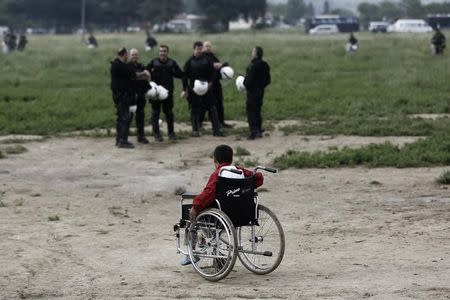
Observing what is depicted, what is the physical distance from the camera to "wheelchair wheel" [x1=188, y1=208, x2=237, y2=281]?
910cm

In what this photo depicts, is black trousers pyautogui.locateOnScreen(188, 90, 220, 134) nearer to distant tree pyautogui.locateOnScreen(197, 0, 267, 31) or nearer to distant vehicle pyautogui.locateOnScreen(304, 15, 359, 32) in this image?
distant tree pyautogui.locateOnScreen(197, 0, 267, 31)

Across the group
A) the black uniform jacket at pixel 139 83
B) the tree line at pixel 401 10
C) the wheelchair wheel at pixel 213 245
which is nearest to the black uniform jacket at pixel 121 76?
the black uniform jacket at pixel 139 83

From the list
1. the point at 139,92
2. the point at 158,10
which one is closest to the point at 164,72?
the point at 139,92

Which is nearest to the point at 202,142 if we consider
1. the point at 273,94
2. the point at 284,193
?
the point at 284,193

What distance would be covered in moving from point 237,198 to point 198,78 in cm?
1065

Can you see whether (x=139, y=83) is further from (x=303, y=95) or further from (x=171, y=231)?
(x=303, y=95)

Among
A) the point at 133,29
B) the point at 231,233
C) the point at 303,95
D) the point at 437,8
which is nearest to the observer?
the point at 231,233

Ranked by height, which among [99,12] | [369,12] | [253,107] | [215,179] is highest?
[215,179]

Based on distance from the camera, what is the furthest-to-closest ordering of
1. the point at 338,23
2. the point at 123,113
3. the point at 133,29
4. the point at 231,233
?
the point at 133,29 → the point at 338,23 → the point at 123,113 → the point at 231,233

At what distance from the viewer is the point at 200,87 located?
1961 cm

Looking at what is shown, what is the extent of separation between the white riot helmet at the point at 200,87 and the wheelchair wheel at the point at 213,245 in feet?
33.1

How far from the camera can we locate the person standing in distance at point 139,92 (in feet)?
60.7

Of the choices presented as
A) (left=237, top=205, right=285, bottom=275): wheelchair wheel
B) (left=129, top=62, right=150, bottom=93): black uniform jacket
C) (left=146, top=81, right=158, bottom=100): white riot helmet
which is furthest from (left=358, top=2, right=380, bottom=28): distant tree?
(left=237, top=205, right=285, bottom=275): wheelchair wheel

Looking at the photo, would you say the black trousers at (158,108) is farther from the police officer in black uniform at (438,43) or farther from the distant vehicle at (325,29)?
the distant vehicle at (325,29)
